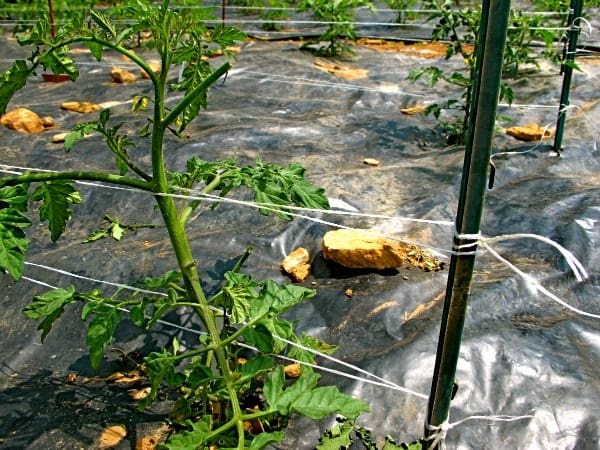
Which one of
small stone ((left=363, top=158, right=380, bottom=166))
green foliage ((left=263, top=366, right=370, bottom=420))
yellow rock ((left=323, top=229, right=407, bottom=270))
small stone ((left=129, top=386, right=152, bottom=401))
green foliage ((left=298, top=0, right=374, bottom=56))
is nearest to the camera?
green foliage ((left=263, top=366, right=370, bottom=420))

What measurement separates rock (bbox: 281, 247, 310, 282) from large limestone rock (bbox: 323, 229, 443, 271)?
0.32 ft

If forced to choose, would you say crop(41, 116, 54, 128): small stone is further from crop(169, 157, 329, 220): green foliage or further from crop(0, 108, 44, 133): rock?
crop(169, 157, 329, 220): green foliage

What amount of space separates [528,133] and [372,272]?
6.67 ft

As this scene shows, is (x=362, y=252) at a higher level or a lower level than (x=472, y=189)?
lower

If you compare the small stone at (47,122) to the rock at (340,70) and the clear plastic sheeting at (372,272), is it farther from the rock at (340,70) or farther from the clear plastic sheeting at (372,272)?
the rock at (340,70)

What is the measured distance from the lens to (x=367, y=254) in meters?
2.31

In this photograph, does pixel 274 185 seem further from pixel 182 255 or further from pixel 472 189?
pixel 472 189

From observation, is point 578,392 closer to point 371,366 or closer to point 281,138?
point 371,366

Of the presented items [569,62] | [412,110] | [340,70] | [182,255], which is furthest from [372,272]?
[340,70]

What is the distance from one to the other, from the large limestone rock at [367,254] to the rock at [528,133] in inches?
70.6

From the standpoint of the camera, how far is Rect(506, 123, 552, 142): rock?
12.6 feet

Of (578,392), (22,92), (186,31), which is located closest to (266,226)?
(186,31)

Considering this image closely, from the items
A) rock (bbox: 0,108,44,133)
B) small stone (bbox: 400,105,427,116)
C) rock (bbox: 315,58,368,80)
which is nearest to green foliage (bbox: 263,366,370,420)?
rock (bbox: 0,108,44,133)

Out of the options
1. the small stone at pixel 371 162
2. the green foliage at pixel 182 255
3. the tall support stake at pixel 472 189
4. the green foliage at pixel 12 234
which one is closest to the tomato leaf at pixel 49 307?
the green foliage at pixel 182 255
